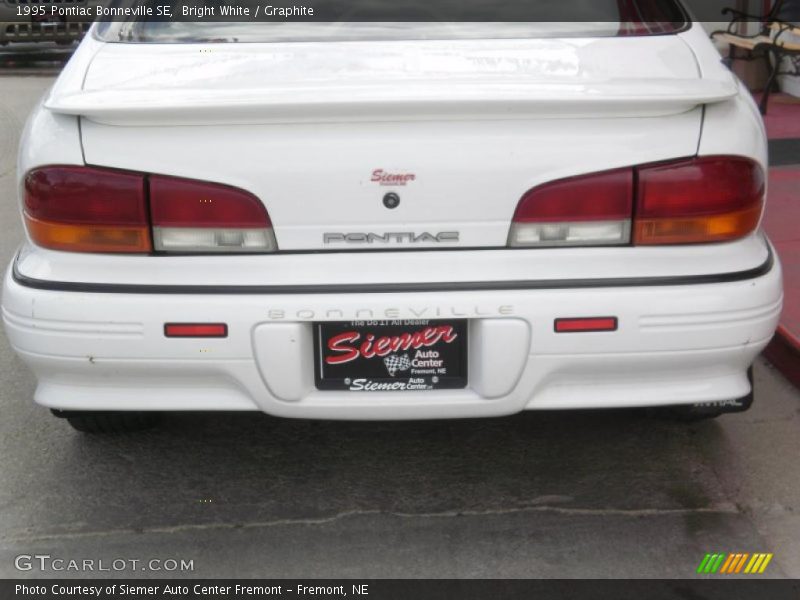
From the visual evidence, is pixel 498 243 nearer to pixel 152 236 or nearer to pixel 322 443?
pixel 152 236

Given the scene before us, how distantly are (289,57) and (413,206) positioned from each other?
673mm

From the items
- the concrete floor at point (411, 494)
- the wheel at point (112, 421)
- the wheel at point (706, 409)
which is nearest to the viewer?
the concrete floor at point (411, 494)

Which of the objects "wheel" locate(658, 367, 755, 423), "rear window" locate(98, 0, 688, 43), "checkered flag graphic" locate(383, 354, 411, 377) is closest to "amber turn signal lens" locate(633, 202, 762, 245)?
"wheel" locate(658, 367, 755, 423)

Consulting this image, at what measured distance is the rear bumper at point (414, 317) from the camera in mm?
2641

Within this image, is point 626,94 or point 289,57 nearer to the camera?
point 626,94

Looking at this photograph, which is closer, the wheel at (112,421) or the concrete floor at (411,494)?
the concrete floor at (411,494)

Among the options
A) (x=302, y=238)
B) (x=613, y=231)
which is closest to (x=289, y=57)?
(x=302, y=238)

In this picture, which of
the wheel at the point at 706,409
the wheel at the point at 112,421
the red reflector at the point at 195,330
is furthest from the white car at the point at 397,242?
the wheel at the point at 112,421

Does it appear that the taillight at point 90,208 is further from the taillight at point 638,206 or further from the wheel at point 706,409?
the wheel at point 706,409

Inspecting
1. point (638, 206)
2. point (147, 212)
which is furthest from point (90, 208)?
point (638, 206)

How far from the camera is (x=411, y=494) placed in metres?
3.21

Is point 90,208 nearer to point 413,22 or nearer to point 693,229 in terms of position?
point 413,22

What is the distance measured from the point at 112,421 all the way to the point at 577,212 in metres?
1.66

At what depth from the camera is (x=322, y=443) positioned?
3.53m
